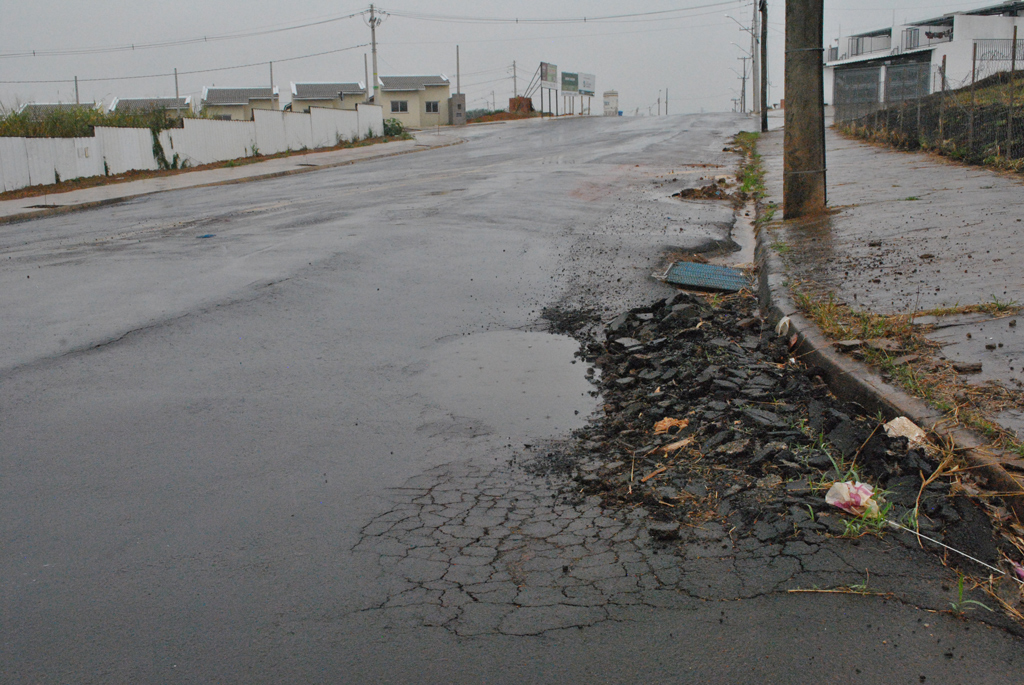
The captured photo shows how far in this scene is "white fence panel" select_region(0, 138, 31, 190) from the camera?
2252cm

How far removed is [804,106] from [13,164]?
2122cm

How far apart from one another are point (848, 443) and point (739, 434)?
1.85 ft

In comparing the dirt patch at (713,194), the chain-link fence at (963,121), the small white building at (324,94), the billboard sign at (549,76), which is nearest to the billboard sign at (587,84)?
the billboard sign at (549,76)

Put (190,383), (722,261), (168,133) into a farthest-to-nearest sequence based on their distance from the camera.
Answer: (168,133), (722,261), (190,383)

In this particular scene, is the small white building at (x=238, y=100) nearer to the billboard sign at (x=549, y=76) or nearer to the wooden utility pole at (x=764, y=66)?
the billboard sign at (x=549, y=76)

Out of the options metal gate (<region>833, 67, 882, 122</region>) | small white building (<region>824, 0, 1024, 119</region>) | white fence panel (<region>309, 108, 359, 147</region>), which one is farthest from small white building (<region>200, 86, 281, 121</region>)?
metal gate (<region>833, 67, 882, 122</region>)

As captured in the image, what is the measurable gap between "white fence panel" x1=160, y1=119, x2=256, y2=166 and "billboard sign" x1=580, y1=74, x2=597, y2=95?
6089 cm

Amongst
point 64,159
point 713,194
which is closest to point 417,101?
point 64,159

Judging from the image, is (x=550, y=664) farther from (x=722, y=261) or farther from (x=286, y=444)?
(x=722, y=261)

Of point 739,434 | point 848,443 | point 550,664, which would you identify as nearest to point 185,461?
point 550,664

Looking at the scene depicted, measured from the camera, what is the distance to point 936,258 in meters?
7.62

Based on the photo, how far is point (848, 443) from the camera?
420 cm

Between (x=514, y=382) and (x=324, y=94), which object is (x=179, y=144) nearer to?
(x=514, y=382)

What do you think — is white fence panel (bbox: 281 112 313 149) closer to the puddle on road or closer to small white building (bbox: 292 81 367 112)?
the puddle on road
